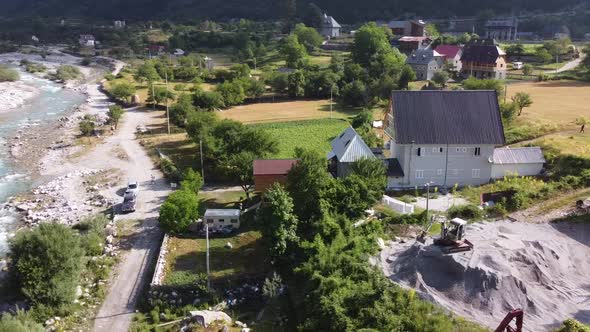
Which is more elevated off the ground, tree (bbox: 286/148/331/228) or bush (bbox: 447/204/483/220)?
tree (bbox: 286/148/331/228)

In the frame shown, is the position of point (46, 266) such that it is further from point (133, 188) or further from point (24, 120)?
point (24, 120)

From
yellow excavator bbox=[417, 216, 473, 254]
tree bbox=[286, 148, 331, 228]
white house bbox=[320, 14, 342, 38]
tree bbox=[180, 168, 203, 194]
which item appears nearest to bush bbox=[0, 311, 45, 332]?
tree bbox=[286, 148, 331, 228]

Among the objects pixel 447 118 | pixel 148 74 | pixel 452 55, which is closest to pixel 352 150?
pixel 447 118

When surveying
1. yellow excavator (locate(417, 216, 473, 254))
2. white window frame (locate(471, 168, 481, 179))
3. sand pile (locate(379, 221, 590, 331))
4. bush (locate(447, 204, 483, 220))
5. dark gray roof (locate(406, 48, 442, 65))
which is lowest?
sand pile (locate(379, 221, 590, 331))

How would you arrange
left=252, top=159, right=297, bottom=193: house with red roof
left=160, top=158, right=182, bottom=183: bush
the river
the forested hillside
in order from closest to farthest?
left=252, top=159, right=297, bottom=193: house with red roof → the river → left=160, top=158, right=182, bottom=183: bush → the forested hillside

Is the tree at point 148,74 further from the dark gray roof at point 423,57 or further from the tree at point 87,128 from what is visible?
the dark gray roof at point 423,57

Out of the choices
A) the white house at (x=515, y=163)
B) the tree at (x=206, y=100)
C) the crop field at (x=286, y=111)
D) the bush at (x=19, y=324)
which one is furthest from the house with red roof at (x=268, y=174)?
the tree at (x=206, y=100)

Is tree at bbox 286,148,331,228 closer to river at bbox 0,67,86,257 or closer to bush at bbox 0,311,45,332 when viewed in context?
bush at bbox 0,311,45,332

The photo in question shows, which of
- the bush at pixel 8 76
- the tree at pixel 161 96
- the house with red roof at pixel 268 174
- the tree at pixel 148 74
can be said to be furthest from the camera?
the bush at pixel 8 76
